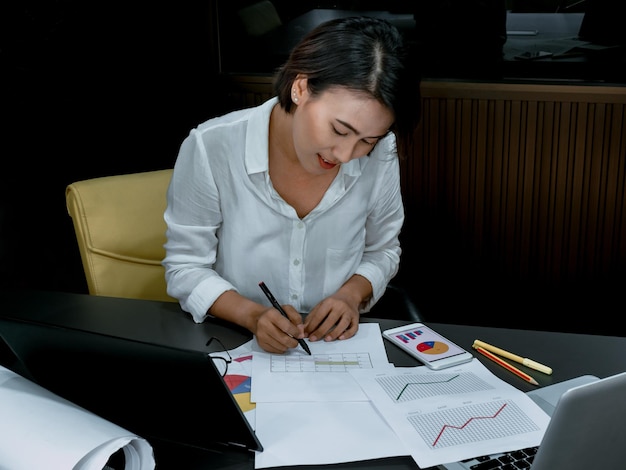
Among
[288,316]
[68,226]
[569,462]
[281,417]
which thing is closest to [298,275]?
[288,316]

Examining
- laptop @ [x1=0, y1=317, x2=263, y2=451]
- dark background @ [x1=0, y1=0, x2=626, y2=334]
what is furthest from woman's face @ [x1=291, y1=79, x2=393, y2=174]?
dark background @ [x1=0, y1=0, x2=626, y2=334]

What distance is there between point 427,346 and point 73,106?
1.86m

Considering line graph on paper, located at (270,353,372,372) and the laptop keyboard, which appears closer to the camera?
the laptop keyboard

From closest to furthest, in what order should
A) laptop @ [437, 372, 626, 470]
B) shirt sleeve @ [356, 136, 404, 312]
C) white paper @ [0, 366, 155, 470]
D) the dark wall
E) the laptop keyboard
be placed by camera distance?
laptop @ [437, 372, 626, 470]
white paper @ [0, 366, 155, 470]
the laptop keyboard
shirt sleeve @ [356, 136, 404, 312]
the dark wall

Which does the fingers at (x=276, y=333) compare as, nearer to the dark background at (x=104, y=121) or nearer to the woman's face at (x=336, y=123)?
the woman's face at (x=336, y=123)

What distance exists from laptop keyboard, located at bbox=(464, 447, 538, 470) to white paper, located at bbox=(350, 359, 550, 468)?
10mm

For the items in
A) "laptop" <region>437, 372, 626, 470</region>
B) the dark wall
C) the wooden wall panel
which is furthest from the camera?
the wooden wall panel

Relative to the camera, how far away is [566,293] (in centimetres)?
334

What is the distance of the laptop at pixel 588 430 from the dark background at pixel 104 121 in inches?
71.3

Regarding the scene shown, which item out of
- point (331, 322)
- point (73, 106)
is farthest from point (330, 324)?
point (73, 106)

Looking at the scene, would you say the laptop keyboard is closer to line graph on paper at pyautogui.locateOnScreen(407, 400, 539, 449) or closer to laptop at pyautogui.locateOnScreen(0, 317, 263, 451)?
line graph on paper at pyautogui.locateOnScreen(407, 400, 539, 449)

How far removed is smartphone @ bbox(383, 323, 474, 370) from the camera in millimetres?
1457

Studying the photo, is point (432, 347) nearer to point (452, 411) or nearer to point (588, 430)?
point (452, 411)

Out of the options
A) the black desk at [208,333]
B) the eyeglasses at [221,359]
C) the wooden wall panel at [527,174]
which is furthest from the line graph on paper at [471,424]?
the wooden wall panel at [527,174]
